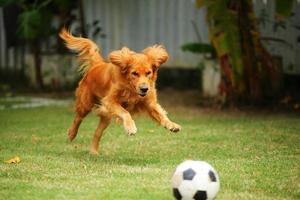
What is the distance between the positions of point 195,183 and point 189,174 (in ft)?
0.33

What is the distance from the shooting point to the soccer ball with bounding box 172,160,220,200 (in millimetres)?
5727

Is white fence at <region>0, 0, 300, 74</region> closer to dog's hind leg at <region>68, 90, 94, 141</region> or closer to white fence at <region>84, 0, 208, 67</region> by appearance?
white fence at <region>84, 0, 208, 67</region>

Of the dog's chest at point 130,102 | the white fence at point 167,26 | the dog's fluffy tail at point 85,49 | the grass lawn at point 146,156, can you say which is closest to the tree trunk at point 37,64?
the white fence at point 167,26

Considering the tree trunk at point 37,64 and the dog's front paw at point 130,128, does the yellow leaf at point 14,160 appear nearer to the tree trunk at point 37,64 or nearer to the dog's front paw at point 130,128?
the dog's front paw at point 130,128

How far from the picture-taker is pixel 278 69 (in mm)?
13711

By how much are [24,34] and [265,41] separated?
4.53 metres

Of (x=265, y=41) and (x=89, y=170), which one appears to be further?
(x=265, y=41)

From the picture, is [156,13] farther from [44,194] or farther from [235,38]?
[44,194]

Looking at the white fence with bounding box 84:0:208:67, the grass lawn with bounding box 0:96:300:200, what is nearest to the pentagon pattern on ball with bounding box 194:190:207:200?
the grass lawn with bounding box 0:96:300:200

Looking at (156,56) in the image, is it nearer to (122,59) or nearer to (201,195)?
(122,59)

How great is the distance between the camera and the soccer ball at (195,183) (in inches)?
225

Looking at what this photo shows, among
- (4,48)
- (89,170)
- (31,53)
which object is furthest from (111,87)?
(4,48)

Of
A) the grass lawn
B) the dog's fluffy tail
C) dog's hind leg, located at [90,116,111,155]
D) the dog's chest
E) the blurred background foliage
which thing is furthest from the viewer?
the blurred background foliage

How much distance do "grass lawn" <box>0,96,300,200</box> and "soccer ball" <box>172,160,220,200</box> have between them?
0.48m
